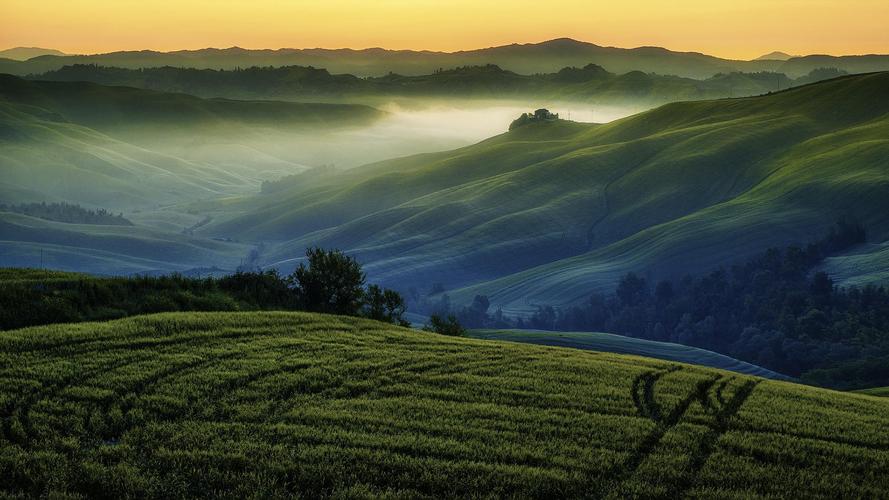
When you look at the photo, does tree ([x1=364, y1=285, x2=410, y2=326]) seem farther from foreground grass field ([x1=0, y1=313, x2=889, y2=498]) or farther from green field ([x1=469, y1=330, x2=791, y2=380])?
green field ([x1=469, y1=330, x2=791, y2=380])

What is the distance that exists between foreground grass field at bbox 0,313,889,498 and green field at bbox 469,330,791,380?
102025 mm

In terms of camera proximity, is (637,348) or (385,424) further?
(637,348)

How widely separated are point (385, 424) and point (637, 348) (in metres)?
143

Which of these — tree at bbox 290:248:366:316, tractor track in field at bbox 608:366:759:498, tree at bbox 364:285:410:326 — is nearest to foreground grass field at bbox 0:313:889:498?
tractor track in field at bbox 608:366:759:498

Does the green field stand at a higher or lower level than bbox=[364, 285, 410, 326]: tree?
lower

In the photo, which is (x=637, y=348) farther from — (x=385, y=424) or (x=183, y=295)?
(x=385, y=424)

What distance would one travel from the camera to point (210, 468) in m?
20.6

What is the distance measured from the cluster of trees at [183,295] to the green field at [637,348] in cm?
7647

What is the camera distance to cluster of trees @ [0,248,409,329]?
128 ft

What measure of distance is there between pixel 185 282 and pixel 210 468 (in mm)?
30305

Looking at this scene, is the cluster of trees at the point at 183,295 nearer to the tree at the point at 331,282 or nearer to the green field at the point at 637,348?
the tree at the point at 331,282

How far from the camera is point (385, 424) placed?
82.7 feet

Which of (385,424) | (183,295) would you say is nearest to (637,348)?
(183,295)

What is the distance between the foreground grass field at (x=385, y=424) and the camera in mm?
20594
